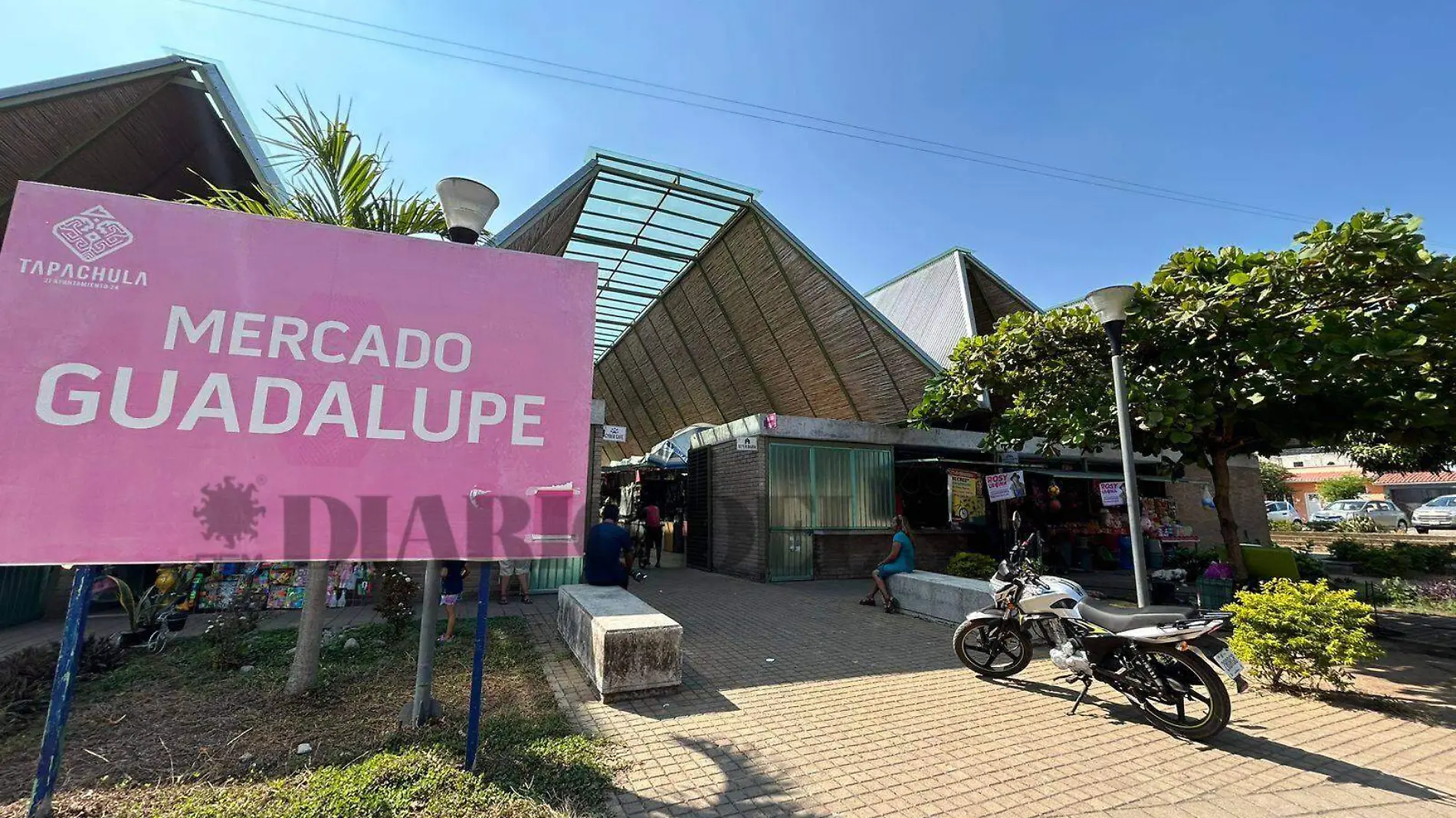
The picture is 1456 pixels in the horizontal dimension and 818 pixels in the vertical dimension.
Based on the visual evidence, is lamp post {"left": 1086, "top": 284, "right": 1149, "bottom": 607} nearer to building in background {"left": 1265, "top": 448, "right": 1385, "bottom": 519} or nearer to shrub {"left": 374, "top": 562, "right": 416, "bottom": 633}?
shrub {"left": 374, "top": 562, "right": 416, "bottom": 633}

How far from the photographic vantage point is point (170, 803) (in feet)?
11.0

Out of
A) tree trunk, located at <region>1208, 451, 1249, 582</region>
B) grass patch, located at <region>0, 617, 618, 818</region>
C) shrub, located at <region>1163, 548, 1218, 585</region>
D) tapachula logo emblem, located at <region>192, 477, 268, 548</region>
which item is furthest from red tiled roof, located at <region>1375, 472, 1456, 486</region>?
tapachula logo emblem, located at <region>192, 477, 268, 548</region>

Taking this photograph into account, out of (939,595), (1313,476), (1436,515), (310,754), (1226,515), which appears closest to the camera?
(310,754)

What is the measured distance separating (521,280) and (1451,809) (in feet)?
22.3

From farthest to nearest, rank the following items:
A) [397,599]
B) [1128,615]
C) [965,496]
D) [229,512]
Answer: [965,496]
[397,599]
[1128,615]
[229,512]

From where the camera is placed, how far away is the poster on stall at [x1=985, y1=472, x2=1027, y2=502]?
12500mm

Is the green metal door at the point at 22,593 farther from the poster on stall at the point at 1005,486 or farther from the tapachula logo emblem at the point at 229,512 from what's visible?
the poster on stall at the point at 1005,486

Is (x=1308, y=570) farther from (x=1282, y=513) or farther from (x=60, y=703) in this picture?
(x=1282, y=513)

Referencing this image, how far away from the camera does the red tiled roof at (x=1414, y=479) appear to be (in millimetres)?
39188

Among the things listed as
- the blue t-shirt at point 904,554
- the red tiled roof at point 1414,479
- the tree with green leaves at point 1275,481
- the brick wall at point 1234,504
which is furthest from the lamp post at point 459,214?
the red tiled roof at point 1414,479

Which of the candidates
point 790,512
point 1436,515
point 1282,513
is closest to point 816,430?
point 790,512

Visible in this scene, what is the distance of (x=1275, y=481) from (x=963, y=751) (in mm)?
53234

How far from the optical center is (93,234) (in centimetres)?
336

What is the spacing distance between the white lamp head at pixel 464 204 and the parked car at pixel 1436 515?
129 feet
